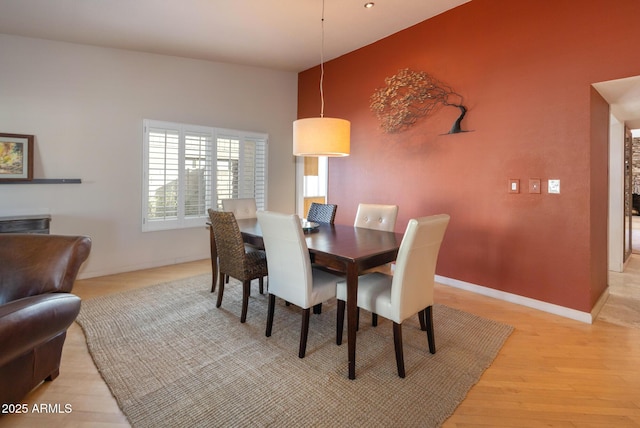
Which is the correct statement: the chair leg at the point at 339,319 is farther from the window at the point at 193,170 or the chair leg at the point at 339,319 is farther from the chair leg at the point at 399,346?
the window at the point at 193,170

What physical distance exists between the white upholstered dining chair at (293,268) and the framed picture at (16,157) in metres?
3.02

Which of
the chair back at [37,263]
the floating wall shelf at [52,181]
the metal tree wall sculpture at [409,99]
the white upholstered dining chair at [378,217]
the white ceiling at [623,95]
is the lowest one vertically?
the chair back at [37,263]

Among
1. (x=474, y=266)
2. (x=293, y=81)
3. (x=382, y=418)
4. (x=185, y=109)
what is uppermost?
(x=293, y=81)

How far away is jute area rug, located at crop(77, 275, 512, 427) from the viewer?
1671mm

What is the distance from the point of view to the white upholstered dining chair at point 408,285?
6.22ft

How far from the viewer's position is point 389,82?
417 centimetres

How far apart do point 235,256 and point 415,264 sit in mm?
1488

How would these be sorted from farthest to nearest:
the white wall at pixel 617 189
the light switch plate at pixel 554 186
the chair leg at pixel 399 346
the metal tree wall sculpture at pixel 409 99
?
the white wall at pixel 617 189, the metal tree wall sculpture at pixel 409 99, the light switch plate at pixel 554 186, the chair leg at pixel 399 346

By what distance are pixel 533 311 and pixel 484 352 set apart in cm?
113

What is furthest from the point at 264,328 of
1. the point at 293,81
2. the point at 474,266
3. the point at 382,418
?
the point at 293,81

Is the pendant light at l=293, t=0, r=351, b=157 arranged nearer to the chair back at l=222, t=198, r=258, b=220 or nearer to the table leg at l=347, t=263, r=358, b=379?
the table leg at l=347, t=263, r=358, b=379

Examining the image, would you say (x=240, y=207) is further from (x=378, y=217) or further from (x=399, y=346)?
(x=399, y=346)

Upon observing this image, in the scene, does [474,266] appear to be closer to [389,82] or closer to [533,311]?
[533,311]

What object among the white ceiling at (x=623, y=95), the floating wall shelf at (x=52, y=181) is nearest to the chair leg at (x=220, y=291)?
the floating wall shelf at (x=52, y=181)
